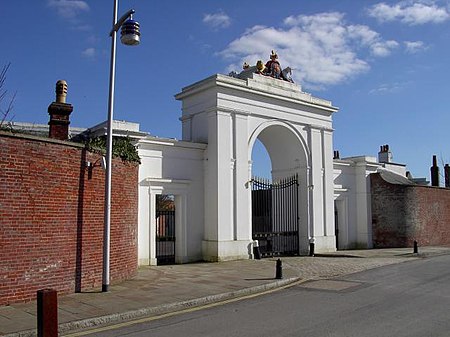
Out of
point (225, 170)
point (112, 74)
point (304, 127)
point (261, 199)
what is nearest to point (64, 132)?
point (112, 74)

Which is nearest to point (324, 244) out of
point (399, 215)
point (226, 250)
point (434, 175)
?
point (226, 250)

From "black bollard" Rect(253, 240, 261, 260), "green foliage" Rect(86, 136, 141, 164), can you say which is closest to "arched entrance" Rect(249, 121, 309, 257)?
"black bollard" Rect(253, 240, 261, 260)

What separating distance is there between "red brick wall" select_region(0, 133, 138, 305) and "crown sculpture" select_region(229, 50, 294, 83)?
11323mm

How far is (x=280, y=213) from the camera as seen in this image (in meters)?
22.4

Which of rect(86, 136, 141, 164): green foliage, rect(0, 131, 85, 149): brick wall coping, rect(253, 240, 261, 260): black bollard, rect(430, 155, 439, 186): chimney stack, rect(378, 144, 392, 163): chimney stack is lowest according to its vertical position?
rect(253, 240, 261, 260): black bollard

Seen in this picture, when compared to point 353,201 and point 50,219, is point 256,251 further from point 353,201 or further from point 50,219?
point 50,219

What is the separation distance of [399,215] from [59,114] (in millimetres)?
18944

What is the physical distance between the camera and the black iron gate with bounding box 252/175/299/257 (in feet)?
72.3

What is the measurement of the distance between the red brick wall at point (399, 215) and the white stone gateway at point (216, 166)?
18.9 ft

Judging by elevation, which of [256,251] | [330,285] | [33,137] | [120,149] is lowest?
[330,285]

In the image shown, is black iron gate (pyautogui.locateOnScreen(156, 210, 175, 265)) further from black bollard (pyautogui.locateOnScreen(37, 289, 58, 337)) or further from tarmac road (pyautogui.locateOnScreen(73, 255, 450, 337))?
black bollard (pyautogui.locateOnScreen(37, 289, 58, 337))

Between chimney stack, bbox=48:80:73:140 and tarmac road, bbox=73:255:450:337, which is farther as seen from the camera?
chimney stack, bbox=48:80:73:140

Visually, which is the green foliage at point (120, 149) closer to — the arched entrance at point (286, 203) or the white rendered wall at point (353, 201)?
the arched entrance at point (286, 203)

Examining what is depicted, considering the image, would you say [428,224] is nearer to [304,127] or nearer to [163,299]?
[304,127]
